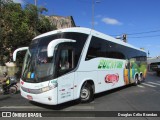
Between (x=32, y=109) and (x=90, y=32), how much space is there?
4.32m

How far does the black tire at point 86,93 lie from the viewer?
10188 millimetres

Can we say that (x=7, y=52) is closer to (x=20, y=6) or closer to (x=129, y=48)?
(x=20, y=6)

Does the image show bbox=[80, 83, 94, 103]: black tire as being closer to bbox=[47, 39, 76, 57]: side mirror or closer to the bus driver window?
the bus driver window

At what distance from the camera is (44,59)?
8.79m

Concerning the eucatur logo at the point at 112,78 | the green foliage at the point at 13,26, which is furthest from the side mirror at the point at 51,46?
the green foliage at the point at 13,26

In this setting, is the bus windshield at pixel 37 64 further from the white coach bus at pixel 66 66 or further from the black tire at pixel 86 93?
the black tire at pixel 86 93

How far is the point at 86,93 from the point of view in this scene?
34.0 feet

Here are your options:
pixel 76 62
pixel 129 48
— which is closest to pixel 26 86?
pixel 76 62

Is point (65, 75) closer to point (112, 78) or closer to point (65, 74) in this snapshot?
point (65, 74)

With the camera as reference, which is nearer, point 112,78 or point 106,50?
point 106,50

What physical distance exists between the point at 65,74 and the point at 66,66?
1.14ft

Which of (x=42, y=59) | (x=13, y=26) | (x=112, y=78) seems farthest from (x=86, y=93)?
(x=13, y=26)

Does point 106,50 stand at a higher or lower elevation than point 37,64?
higher

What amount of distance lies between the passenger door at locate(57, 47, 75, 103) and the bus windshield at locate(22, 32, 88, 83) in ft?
1.01
